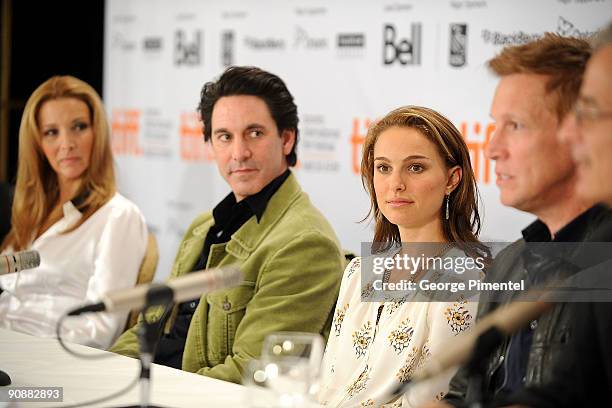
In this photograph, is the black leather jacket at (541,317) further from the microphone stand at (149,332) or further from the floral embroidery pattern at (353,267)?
the microphone stand at (149,332)

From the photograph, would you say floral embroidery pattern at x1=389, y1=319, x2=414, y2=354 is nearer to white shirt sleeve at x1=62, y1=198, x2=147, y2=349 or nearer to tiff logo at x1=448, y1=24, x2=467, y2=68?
white shirt sleeve at x1=62, y1=198, x2=147, y2=349

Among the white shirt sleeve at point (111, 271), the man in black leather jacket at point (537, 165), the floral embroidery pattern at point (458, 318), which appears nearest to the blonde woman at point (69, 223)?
the white shirt sleeve at point (111, 271)

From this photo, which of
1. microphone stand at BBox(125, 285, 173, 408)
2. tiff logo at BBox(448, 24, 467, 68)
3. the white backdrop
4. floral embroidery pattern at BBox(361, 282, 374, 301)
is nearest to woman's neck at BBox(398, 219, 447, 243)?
floral embroidery pattern at BBox(361, 282, 374, 301)

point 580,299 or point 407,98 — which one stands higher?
point 407,98

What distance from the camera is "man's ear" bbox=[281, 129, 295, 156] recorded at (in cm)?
367

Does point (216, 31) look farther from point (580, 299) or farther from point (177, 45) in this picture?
point (580, 299)

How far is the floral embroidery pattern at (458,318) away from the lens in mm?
2533

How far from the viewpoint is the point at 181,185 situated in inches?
239

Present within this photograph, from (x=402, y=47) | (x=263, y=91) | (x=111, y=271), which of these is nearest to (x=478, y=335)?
(x=263, y=91)

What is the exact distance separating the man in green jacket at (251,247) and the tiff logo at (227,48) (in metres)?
2.03

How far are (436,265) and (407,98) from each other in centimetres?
222

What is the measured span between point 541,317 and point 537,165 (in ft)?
1.14

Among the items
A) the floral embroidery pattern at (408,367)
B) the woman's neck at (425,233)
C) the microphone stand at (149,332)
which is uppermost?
the woman's neck at (425,233)

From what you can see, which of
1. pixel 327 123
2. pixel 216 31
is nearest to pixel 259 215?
pixel 327 123
